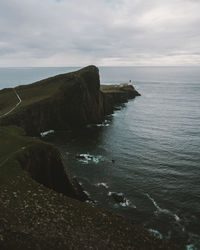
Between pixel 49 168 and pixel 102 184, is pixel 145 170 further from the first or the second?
pixel 49 168

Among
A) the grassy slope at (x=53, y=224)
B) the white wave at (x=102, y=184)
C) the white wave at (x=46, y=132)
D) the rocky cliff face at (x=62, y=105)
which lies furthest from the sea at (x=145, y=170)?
the grassy slope at (x=53, y=224)

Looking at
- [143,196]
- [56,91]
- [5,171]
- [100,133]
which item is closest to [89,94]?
[56,91]

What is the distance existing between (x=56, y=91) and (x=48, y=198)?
231 ft

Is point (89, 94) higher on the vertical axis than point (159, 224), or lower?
higher

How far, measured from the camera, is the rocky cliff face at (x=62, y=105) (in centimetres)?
7231

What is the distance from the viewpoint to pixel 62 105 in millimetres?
83125

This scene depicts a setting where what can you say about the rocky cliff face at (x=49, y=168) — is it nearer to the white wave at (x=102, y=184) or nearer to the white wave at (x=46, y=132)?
the white wave at (x=102, y=184)

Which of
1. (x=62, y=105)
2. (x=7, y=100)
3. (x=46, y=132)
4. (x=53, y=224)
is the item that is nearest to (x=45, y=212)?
(x=53, y=224)

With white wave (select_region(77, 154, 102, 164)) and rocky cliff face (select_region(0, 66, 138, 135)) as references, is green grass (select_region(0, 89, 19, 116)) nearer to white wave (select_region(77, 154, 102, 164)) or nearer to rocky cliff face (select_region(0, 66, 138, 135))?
rocky cliff face (select_region(0, 66, 138, 135))

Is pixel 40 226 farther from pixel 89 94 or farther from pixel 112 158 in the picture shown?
pixel 89 94

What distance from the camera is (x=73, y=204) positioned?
72.1 feet

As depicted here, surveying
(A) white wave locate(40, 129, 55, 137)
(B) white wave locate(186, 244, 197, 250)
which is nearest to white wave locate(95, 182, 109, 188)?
(B) white wave locate(186, 244, 197, 250)

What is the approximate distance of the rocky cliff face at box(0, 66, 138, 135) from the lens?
72312mm

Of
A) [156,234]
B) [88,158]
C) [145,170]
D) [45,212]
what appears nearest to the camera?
[45,212]
